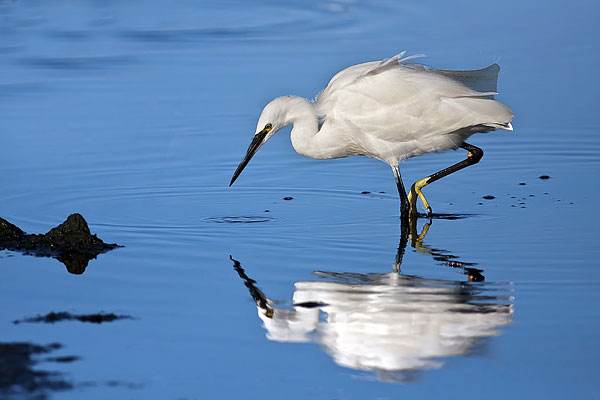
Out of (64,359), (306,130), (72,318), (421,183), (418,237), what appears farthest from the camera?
(421,183)

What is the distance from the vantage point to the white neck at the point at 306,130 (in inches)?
415

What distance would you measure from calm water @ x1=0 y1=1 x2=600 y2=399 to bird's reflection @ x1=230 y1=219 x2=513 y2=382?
20mm

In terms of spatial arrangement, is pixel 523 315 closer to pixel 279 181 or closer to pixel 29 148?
pixel 279 181

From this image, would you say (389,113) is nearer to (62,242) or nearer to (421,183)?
(421,183)

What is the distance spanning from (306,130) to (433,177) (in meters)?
1.15

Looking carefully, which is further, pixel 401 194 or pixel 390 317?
pixel 401 194

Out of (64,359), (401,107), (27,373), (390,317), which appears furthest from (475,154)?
(27,373)

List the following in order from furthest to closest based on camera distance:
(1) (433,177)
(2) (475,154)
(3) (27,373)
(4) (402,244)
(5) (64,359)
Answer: (2) (475,154), (1) (433,177), (4) (402,244), (5) (64,359), (3) (27,373)

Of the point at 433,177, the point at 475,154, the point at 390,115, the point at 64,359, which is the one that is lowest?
the point at 64,359

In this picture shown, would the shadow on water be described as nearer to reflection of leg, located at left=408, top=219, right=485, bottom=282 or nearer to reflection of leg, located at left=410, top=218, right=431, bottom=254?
reflection of leg, located at left=408, top=219, right=485, bottom=282

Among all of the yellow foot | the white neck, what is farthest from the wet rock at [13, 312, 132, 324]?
the yellow foot

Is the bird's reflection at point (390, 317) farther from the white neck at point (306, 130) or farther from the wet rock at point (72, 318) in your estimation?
the white neck at point (306, 130)

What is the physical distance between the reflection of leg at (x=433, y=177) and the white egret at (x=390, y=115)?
0.01 meters

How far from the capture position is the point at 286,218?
10195 mm
